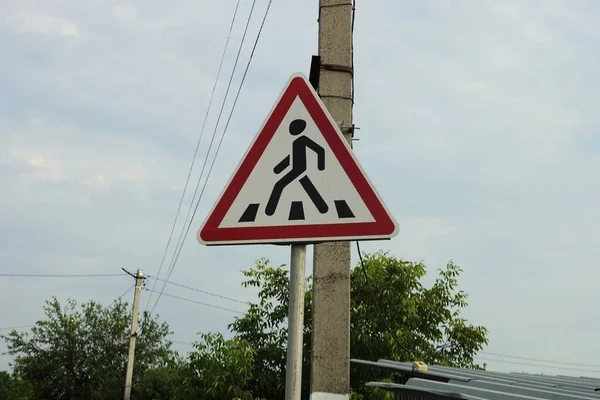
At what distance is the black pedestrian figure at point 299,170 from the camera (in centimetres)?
297

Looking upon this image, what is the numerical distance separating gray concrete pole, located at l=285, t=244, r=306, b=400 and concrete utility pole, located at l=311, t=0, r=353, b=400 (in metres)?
2.08

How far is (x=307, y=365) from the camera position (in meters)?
14.2

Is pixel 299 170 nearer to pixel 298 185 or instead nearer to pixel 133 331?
pixel 298 185

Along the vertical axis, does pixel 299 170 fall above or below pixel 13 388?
above

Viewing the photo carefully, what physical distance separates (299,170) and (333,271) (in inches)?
84.4

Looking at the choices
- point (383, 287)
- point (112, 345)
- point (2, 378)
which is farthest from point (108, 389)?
point (383, 287)

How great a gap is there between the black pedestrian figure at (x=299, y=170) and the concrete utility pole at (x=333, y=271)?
2076 millimetres

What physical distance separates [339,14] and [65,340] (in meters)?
39.7

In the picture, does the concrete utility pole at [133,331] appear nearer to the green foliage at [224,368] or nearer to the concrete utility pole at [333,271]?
the green foliage at [224,368]

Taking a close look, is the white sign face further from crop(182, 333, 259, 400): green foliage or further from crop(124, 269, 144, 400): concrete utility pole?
crop(124, 269, 144, 400): concrete utility pole

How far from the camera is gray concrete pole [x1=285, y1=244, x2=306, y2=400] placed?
273 cm

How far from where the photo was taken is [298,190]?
9.81ft

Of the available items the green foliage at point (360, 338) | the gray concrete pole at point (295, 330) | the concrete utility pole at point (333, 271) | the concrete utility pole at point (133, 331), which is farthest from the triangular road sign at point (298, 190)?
the concrete utility pole at point (133, 331)

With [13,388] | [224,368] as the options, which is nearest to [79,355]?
[13,388]
